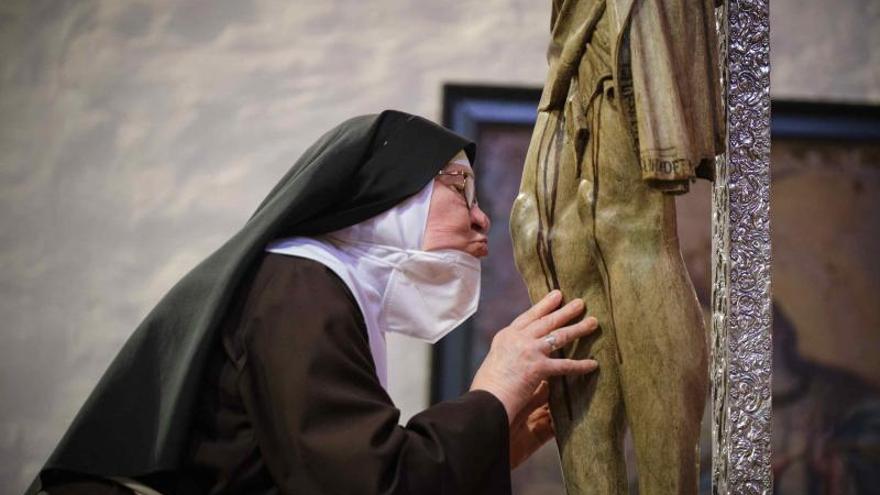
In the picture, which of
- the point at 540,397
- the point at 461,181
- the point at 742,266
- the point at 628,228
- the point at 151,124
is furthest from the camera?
the point at 151,124

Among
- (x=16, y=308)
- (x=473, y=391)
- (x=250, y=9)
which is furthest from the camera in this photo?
(x=250, y=9)

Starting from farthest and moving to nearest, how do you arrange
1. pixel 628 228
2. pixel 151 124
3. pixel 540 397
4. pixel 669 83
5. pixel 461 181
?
pixel 151 124
pixel 461 181
pixel 540 397
pixel 628 228
pixel 669 83

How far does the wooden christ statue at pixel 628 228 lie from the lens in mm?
1958

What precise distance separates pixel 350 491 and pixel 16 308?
8.18ft

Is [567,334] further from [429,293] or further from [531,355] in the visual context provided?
[429,293]

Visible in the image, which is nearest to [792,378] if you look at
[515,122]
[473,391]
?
[515,122]

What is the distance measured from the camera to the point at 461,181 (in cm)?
246

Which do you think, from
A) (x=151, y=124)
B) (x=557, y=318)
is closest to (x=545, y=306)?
(x=557, y=318)

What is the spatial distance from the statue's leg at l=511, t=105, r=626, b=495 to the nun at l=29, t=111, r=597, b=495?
0.15ft

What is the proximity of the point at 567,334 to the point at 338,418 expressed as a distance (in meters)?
0.51

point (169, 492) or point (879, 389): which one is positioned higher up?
point (169, 492)

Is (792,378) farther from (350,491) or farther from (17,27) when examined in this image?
(17,27)

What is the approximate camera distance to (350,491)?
6.36 ft

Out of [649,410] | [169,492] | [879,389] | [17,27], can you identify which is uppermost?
[17,27]
